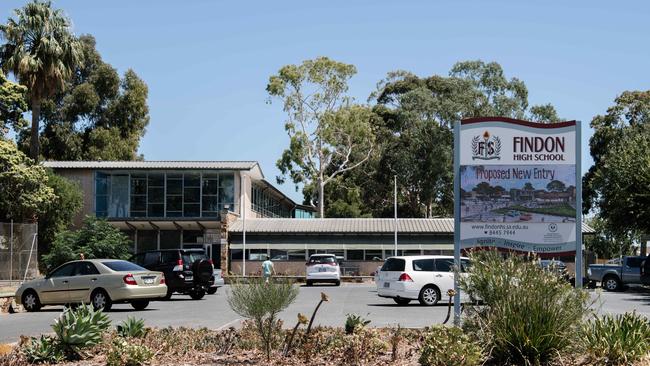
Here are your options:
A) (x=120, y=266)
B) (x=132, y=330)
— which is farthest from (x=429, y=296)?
(x=132, y=330)

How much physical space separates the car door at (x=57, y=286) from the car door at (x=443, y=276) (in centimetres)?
1074

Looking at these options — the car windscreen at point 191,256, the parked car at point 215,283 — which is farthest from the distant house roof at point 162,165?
the car windscreen at point 191,256

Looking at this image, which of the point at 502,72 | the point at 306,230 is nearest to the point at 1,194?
the point at 306,230

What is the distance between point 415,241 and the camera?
160 ft

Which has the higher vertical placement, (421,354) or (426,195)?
(426,195)

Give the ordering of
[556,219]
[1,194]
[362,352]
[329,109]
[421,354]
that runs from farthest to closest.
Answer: [329,109], [1,194], [556,219], [362,352], [421,354]

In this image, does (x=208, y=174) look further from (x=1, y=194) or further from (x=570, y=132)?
(x=570, y=132)

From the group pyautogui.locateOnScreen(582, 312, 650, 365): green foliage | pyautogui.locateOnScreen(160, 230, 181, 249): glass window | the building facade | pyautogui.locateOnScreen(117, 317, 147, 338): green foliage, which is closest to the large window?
the building facade

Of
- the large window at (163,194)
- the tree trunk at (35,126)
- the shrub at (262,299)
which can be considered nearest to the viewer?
the shrub at (262,299)

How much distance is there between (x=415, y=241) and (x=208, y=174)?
45.2 feet

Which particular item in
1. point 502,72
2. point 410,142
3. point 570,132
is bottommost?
point 570,132

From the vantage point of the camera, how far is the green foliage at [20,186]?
33.0 m

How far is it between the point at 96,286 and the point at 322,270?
19.2 meters

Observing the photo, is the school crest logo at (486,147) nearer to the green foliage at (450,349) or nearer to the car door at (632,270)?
the green foliage at (450,349)
